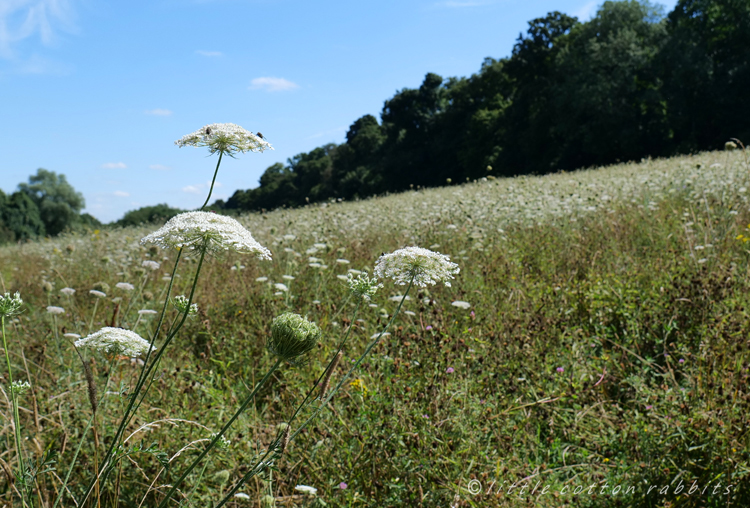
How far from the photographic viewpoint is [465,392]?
2496 mm

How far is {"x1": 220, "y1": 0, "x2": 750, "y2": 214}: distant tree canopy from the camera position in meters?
28.0

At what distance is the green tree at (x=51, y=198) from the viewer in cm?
5003

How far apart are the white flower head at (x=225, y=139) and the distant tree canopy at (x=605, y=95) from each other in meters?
18.5

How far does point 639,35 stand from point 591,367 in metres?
37.2

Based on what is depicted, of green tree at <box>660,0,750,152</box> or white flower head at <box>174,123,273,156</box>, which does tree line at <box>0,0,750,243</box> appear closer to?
green tree at <box>660,0,750,152</box>

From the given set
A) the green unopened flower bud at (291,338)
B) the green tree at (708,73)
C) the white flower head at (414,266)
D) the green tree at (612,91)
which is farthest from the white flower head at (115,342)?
the green tree at (612,91)

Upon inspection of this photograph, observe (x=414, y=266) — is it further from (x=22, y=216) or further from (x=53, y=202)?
(x=53, y=202)

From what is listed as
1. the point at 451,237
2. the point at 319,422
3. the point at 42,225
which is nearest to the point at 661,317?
the point at 319,422

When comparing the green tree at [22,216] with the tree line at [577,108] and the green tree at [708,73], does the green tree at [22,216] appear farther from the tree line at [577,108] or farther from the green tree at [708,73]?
the green tree at [708,73]

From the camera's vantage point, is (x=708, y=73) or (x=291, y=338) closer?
(x=291, y=338)

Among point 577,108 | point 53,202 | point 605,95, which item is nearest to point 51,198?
point 53,202

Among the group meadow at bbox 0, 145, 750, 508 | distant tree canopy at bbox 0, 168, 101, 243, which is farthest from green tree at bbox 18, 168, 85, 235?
meadow at bbox 0, 145, 750, 508

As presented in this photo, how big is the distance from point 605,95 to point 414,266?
33.1 meters

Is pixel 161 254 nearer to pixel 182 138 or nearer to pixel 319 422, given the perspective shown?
pixel 319 422
